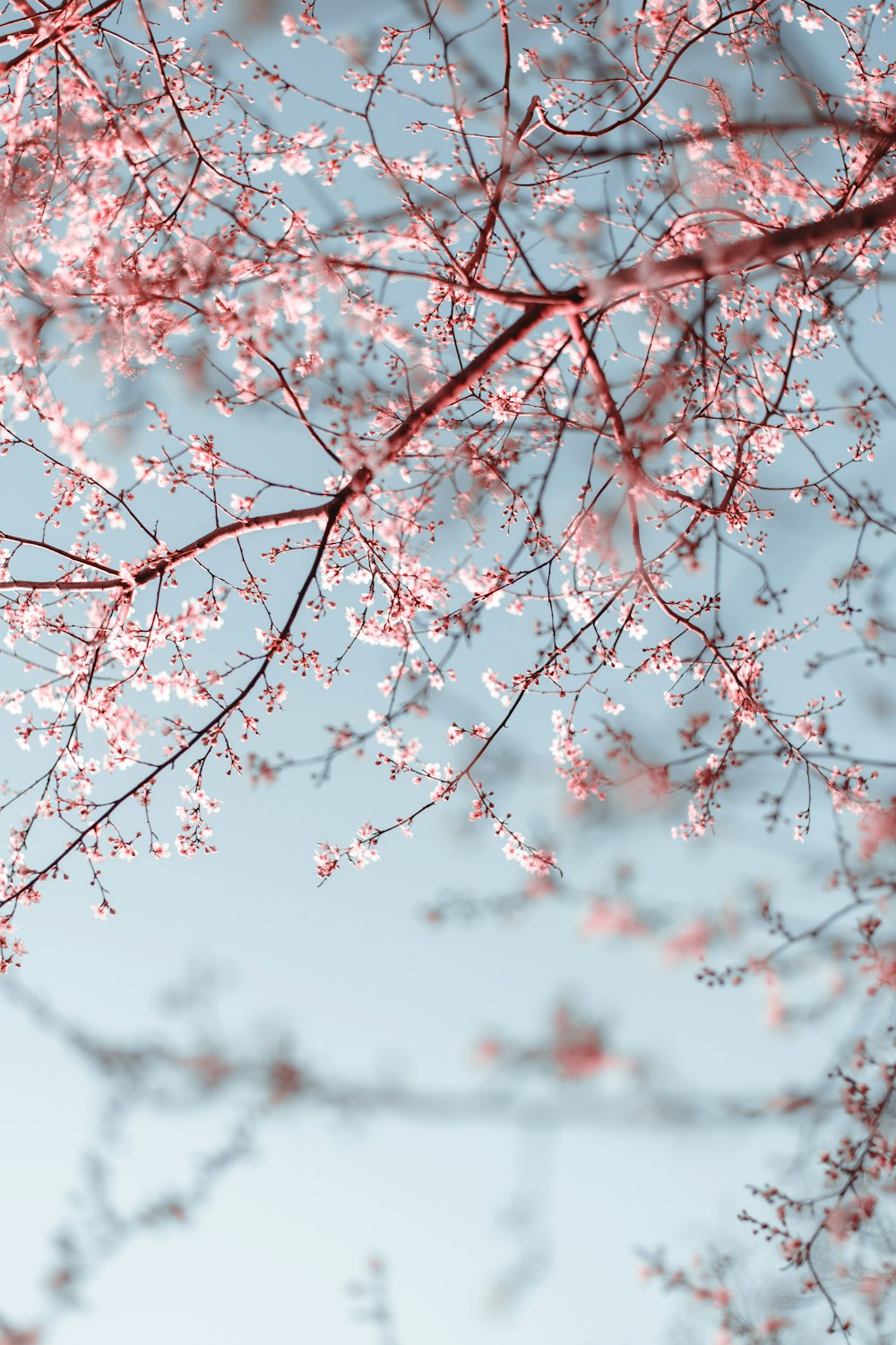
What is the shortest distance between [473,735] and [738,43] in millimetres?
4951

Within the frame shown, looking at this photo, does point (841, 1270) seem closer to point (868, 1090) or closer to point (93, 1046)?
point (868, 1090)

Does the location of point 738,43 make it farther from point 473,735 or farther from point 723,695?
point 473,735

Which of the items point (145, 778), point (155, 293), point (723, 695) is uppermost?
point (155, 293)

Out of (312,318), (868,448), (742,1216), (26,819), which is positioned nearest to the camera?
(742,1216)

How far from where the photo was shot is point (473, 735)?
509cm

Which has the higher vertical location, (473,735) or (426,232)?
(426,232)

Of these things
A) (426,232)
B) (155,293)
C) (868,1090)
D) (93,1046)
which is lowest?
(93,1046)

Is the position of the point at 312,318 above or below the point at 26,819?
above

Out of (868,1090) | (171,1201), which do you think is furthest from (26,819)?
(868,1090)

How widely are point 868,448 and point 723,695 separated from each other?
1741 millimetres

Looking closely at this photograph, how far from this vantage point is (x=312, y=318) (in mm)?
5664

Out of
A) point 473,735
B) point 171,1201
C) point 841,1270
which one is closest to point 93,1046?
point 171,1201

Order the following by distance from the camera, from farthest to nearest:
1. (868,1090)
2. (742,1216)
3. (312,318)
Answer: (312,318) < (742,1216) < (868,1090)

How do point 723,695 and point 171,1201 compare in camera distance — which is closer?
point 171,1201
